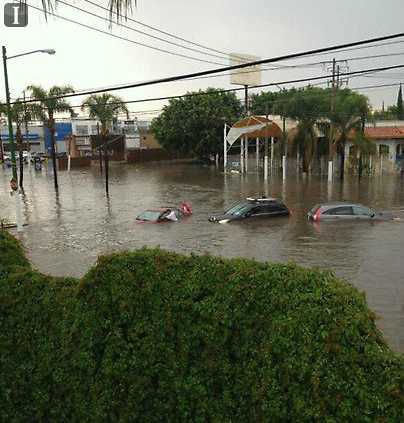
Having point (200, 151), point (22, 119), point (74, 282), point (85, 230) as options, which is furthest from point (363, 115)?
point (74, 282)

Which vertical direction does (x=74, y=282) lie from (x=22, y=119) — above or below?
below

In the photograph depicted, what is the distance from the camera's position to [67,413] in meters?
5.92

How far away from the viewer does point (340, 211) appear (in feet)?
72.8

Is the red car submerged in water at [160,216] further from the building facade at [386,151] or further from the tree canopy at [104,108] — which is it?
the building facade at [386,151]

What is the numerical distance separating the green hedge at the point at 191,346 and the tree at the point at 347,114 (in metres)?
38.7

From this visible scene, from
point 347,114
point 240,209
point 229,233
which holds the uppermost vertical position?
point 347,114

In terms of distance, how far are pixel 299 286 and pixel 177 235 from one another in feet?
50.4

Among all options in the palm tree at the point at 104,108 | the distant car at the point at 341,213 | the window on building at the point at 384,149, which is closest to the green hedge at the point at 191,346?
the distant car at the point at 341,213

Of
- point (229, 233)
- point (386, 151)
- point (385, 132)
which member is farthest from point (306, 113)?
point (229, 233)

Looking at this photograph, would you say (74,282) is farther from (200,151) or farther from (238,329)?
(200,151)

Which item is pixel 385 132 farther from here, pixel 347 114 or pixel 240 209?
pixel 240 209

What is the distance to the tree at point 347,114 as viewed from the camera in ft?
135

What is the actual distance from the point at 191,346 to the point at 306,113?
40.8 metres

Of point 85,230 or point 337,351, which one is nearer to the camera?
point 337,351
